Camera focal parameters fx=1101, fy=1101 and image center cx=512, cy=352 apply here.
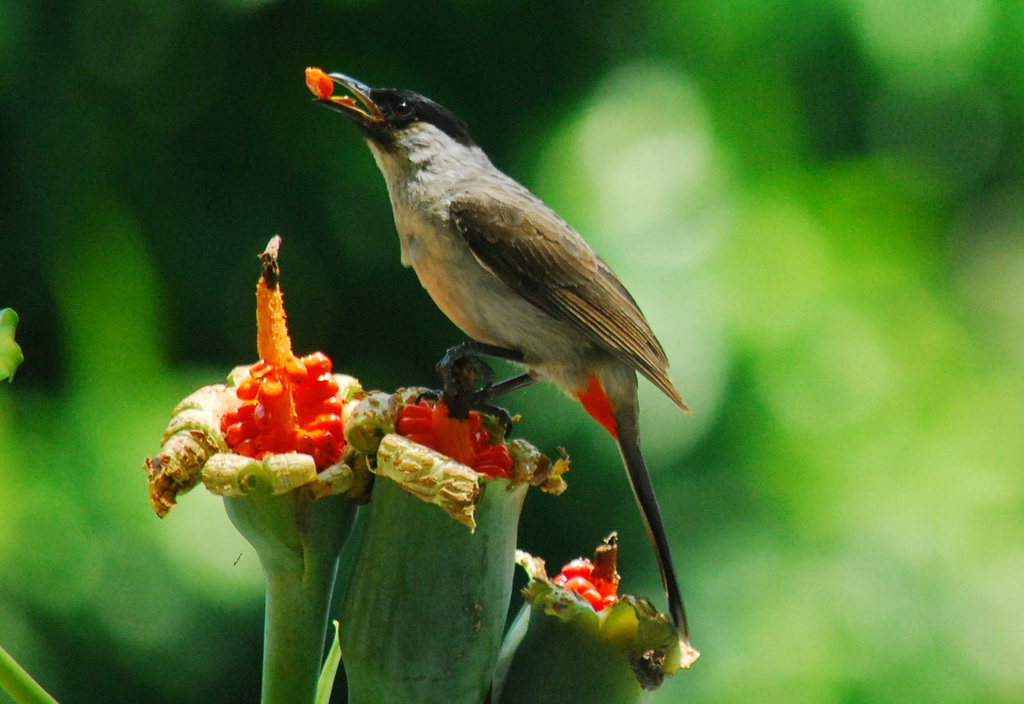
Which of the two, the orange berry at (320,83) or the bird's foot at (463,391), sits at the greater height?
the orange berry at (320,83)

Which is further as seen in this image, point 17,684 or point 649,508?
point 649,508

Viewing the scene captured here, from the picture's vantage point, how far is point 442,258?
170cm

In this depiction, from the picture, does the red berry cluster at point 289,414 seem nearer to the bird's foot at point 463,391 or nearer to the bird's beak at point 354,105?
the bird's foot at point 463,391

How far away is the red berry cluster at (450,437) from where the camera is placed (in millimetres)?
990

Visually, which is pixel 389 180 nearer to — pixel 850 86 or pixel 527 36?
pixel 527 36

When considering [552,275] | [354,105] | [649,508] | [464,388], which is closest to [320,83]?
[354,105]

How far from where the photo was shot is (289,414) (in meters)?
1.00

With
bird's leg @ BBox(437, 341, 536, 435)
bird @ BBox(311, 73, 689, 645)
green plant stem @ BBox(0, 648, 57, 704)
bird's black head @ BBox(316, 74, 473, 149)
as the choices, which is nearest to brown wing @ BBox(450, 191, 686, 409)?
bird @ BBox(311, 73, 689, 645)

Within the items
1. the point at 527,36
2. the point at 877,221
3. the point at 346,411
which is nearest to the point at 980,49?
the point at 877,221

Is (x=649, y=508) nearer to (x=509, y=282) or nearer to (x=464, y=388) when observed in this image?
(x=509, y=282)

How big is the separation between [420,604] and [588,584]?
0.64 ft

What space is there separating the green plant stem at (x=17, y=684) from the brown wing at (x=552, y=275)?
965mm

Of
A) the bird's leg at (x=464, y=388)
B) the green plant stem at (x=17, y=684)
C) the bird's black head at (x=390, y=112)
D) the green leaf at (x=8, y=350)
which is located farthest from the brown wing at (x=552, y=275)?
the green plant stem at (x=17, y=684)

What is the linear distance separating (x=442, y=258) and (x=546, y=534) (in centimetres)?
140
